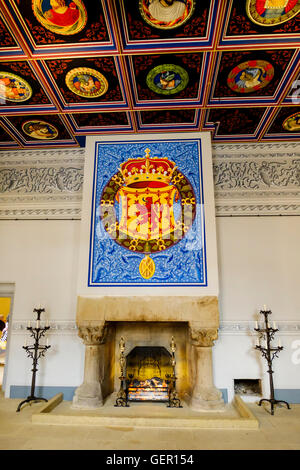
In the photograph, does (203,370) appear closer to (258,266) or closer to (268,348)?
(268,348)

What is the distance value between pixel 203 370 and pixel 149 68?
4.46m

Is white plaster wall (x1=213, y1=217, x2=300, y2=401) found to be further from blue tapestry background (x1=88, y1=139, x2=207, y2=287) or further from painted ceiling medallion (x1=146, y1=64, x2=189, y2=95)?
painted ceiling medallion (x1=146, y1=64, x2=189, y2=95)

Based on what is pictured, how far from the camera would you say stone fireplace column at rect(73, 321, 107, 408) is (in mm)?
4473

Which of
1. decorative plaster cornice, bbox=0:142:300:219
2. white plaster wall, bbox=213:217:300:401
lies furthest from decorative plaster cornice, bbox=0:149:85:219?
white plaster wall, bbox=213:217:300:401

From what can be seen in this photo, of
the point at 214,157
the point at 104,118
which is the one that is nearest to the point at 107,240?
the point at 104,118

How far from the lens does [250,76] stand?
4.15m

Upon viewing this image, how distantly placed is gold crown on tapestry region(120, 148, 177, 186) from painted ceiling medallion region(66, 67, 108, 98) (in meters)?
1.29

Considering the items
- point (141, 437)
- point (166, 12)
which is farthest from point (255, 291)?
point (166, 12)

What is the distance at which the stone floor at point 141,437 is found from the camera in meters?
3.23

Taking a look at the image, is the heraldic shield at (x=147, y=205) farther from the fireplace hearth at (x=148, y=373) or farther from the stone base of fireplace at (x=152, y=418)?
the stone base of fireplace at (x=152, y=418)

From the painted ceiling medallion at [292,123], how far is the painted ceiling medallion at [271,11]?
1992 millimetres

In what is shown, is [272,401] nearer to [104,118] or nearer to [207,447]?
[207,447]

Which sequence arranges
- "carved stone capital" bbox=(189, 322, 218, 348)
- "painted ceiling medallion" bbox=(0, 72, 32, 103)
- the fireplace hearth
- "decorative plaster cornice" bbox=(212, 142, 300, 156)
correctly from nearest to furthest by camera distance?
"painted ceiling medallion" bbox=(0, 72, 32, 103), "carved stone capital" bbox=(189, 322, 218, 348), the fireplace hearth, "decorative plaster cornice" bbox=(212, 142, 300, 156)

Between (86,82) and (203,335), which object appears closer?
(86,82)
